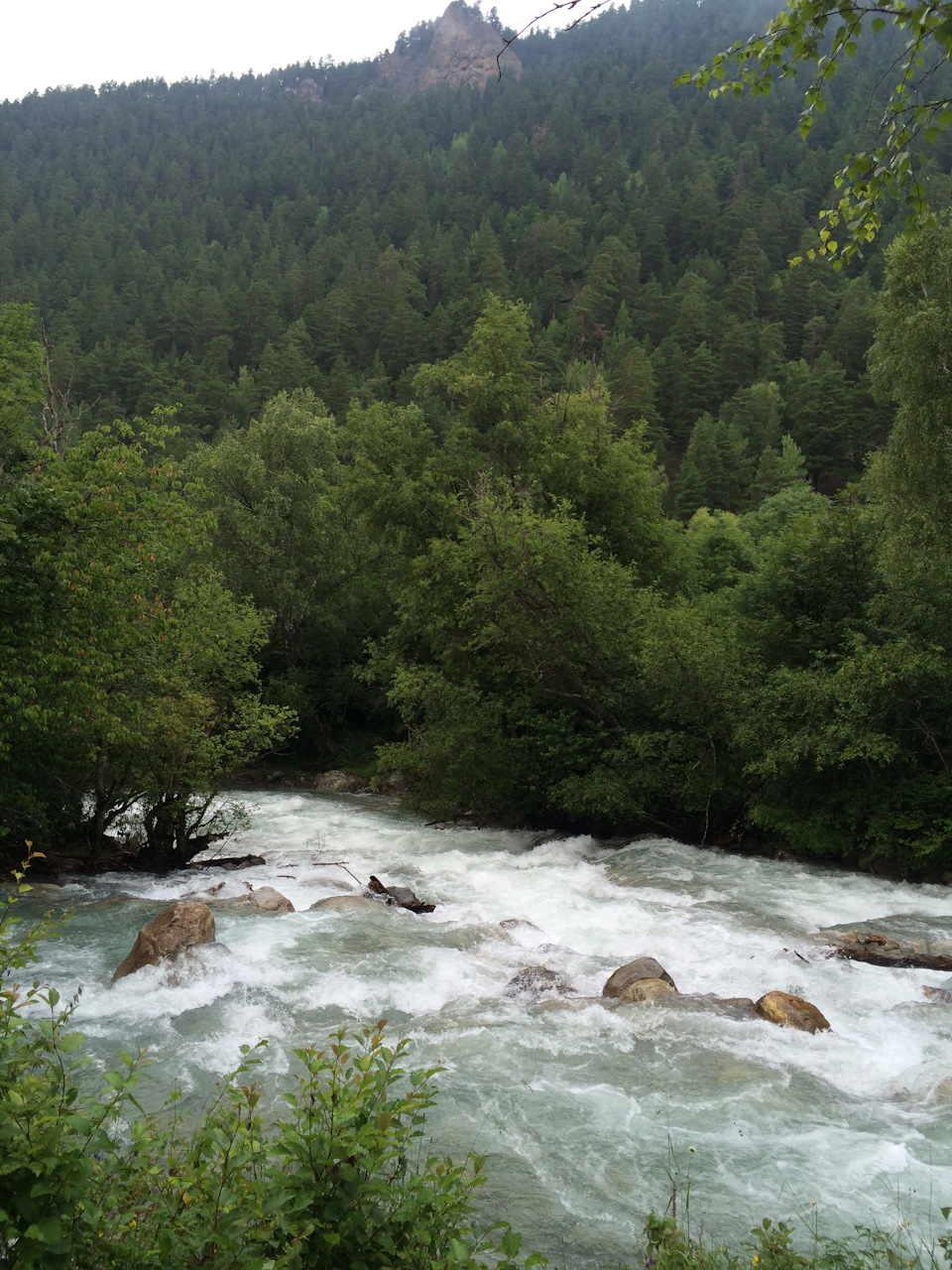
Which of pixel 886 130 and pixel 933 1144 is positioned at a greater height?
pixel 886 130

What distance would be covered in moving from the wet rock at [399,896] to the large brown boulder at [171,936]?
3.30 metres

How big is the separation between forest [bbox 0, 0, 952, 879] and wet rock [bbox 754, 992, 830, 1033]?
6495mm

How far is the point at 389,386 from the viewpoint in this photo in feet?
197

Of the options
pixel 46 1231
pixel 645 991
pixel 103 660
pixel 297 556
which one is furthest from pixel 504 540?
pixel 46 1231

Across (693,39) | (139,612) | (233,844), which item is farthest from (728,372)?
(693,39)

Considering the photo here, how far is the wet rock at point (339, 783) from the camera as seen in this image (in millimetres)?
27375

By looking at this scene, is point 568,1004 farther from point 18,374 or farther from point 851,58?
point 18,374

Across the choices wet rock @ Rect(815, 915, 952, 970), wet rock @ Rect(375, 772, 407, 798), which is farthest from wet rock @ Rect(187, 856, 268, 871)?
wet rock @ Rect(815, 915, 952, 970)

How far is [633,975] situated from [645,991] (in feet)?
1.18

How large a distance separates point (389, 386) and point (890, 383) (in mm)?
42679

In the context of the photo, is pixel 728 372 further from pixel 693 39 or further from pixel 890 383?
pixel 693 39

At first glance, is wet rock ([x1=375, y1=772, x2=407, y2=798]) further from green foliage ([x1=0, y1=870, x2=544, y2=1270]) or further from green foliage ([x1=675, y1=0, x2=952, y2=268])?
green foliage ([x1=675, y1=0, x2=952, y2=268])

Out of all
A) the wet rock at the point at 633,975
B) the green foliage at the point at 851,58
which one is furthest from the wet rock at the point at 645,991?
the green foliage at the point at 851,58

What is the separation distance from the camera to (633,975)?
32.2 ft
